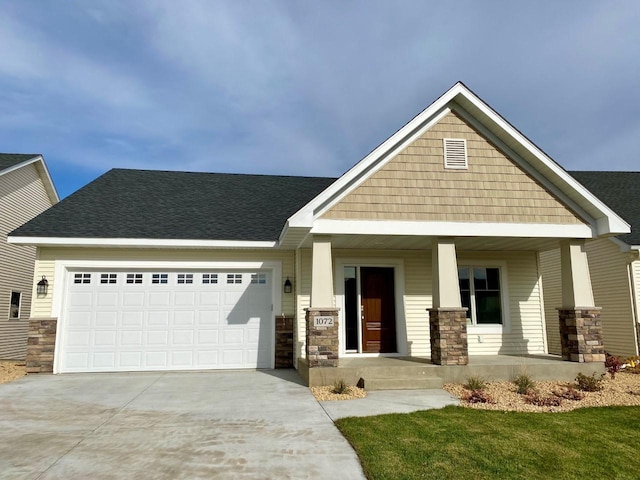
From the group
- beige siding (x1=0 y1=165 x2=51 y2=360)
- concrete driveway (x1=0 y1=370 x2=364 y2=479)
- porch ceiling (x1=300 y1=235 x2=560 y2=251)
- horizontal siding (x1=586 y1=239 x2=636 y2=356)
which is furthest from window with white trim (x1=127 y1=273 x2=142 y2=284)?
horizontal siding (x1=586 y1=239 x2=636 y2=356)

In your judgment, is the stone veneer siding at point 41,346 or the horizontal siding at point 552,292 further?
the horizontal siding at point 552,292

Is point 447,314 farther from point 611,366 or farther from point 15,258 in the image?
point 15,258

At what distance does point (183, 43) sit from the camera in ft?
35.7

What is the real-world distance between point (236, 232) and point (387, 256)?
3.98 m

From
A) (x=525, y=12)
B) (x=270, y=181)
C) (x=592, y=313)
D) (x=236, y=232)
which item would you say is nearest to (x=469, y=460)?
(x=592, y=313)

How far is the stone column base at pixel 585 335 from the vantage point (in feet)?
31.1

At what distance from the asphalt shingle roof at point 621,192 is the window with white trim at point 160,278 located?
12.3 metres

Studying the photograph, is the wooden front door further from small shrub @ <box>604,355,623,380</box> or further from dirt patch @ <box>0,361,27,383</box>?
dirt patch @ <box>0,361,27,383</box>

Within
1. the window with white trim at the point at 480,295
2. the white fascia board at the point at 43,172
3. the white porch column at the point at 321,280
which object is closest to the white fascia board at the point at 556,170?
→ the window with white trim at the point at 480,295

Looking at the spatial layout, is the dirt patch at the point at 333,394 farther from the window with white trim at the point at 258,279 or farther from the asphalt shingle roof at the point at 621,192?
the asphalt shingle roof at the point at 621,192

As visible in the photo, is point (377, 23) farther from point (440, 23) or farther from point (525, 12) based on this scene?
point (525, 12)

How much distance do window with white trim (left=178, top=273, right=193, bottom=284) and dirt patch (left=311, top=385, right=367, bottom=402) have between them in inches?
186

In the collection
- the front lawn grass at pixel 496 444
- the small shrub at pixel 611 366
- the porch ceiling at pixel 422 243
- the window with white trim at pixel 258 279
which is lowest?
the front lawn grass at pixel 496 444

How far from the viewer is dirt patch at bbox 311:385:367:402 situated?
307 inches
